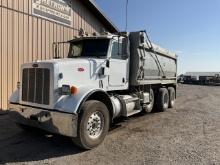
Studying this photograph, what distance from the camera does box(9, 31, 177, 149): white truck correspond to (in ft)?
19.5

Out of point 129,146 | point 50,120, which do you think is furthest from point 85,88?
point 129,146

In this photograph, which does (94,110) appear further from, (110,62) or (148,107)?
(148,107)

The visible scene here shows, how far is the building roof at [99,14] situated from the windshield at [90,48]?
20.8 feet

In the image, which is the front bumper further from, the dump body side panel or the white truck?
the dump body side panel

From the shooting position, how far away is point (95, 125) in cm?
648

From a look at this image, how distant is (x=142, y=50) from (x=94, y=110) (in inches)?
157

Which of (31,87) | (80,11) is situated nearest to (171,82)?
(80,11)

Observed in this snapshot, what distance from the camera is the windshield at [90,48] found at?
784 cm

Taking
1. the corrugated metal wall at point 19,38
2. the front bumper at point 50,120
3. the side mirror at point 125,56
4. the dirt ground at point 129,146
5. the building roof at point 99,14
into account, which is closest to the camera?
the dirt ground at point 129,146

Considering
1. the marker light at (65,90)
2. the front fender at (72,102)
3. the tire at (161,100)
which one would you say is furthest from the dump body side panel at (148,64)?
the marker light at (65,90)

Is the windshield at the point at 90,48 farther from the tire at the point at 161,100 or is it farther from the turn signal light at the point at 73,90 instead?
the tire at the point at 161,100

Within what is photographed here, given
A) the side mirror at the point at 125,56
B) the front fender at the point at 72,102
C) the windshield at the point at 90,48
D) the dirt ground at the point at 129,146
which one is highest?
the windshield at the point at 90,48

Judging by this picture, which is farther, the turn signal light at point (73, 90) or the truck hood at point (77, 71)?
the truck hood at point (77, 71)

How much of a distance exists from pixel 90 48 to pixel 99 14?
25.8ft
